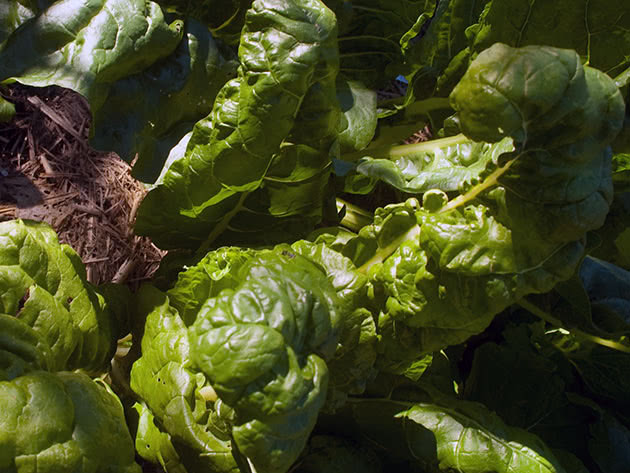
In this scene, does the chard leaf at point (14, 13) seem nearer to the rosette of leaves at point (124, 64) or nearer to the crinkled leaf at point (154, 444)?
the rosette of leaves at point (124, 64)

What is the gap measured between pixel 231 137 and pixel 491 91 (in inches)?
19.0

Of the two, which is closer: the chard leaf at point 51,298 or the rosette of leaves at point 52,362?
the rosette of leaves at point 52,362

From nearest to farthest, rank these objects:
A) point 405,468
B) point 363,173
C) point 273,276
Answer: point 273,276
point 363,173
point 405,468

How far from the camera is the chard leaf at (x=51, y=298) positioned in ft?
3.94

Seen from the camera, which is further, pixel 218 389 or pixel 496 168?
pixel 496 168

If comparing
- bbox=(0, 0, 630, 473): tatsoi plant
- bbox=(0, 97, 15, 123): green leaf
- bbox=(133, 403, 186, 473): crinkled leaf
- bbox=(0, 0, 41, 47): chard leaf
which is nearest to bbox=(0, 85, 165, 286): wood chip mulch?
bbox=(0, 97, 15, 123): green leaf

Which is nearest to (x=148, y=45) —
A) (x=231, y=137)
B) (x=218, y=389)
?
(x=231, y=137)

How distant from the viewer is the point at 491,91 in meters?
0.98

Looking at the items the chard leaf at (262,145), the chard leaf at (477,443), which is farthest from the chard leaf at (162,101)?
the chard leaf at (477,443)

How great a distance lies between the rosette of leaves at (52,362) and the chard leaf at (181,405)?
8 cm

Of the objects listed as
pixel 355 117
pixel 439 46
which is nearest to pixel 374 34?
pixel 439 46

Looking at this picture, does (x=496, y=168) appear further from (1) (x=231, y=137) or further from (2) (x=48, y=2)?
(2) (x=48, y=2)

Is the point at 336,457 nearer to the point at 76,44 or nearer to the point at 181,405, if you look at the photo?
Result: the point at 181,405

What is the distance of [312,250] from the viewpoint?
1309mm
